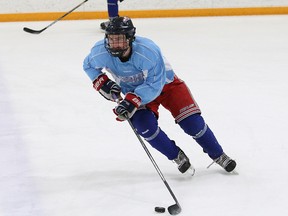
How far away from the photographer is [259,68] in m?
4.74

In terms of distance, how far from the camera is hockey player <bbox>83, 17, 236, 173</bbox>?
2381 mm

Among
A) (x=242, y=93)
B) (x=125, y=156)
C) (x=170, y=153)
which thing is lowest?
(x=242, y=93)

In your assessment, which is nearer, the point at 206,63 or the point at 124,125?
the point at 124,125

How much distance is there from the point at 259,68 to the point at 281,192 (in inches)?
92.2

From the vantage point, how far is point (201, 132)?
2650 millimetres

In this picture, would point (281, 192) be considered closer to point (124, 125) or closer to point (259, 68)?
point (124, 125)

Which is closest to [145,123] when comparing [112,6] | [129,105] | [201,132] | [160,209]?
[129,105]

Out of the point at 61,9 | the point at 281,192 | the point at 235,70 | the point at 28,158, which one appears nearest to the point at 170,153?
the point at 281,192

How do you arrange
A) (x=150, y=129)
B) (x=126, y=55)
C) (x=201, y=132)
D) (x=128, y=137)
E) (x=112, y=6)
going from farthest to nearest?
1. (x=112, y=6)
2. (x=128, y=137)
3. (x=201, y=132)
4. (x=150, y=129)
5. (x=126, y=55)

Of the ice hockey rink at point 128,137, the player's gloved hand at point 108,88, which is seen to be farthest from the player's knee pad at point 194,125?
the player's gloved hand at point 108,88

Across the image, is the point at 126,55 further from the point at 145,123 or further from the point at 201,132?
the point at 201,132

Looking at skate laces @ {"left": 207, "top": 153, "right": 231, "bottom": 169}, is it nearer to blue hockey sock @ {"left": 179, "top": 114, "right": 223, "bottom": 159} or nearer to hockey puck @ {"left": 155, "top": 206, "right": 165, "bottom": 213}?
blue hockey sock @ {"left": 179, "top": 114, "right": 223, "bottom": 159}

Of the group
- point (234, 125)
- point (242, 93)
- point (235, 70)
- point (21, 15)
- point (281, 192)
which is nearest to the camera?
point (281, 192)

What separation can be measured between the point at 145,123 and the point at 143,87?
19cm
